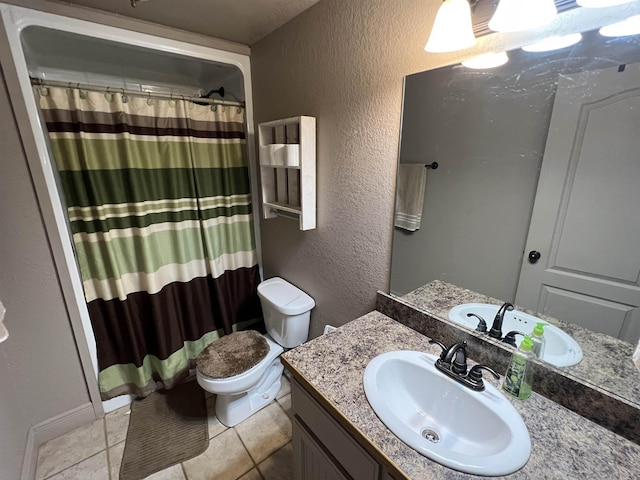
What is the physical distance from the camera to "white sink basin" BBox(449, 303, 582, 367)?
0.84 m

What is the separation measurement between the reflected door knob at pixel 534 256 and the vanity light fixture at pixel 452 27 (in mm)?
657

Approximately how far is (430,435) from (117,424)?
183cm

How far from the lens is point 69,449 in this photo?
1.54 meters

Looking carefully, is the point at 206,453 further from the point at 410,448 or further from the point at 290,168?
the point at 290,168

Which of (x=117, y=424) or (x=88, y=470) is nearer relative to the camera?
(x=88, y=470)

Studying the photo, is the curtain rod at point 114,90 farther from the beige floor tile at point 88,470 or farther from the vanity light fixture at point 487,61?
the beige floor tile at point 88,470

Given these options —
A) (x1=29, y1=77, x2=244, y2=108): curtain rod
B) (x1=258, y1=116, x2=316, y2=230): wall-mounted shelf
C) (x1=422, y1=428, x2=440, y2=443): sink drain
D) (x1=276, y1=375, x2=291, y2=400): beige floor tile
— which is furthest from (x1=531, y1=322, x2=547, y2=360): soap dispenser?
(x1=29, y1=77, x2=244, y2=108): curtain rod

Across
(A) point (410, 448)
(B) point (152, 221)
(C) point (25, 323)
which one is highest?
(B) point (152, 221)

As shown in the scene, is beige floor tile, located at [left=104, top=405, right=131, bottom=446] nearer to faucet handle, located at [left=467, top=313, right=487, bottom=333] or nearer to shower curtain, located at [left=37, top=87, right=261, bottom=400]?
shower curtain, located at [left=37, top=87, right=261, bottom=400]

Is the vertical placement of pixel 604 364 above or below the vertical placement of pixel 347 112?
below

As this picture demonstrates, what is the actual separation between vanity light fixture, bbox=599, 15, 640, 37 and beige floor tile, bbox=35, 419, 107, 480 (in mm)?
2649

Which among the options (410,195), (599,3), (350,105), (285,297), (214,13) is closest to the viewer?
(599,3)

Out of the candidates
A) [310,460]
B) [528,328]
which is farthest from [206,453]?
[528,328]

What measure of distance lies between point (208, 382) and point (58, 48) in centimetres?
210
